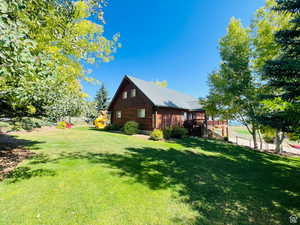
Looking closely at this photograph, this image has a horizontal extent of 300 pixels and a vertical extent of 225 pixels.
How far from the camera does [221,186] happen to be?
13.3ft

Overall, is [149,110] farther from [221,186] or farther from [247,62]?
[221,186]

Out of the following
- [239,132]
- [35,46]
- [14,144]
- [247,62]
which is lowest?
[239,132]

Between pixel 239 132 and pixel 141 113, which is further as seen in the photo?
pixel 239 132

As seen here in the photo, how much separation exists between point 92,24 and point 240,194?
11968 millimetres

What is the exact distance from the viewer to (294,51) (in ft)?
16.9

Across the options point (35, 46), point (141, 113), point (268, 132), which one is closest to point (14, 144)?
point (35, 46)

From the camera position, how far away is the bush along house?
542 inches

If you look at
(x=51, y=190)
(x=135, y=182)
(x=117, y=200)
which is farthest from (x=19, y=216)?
(x=135, y=182)

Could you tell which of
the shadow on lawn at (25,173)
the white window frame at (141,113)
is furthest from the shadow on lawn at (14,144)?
the white window frame at (141,113)

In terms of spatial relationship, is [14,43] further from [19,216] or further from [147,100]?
[147,100]

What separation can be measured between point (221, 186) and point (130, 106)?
13295mm

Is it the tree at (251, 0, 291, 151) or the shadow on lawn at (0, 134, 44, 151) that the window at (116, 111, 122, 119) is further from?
the tree at (251, 0, 291, 151)

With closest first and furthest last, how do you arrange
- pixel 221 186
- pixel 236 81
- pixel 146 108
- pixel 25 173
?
pixel 221 186 → pixel 25 173 → pixel 236 81 → pixel 146 108

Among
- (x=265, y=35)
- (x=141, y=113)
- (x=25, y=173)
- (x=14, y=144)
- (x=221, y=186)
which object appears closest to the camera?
(x=221, y=186)
